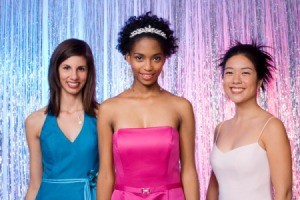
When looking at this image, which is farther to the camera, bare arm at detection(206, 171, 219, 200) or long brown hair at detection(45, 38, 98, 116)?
long brown hair at detection(45, 38, 98, 116)

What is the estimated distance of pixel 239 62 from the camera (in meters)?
2.45

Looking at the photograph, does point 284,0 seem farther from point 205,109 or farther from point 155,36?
point 155,36

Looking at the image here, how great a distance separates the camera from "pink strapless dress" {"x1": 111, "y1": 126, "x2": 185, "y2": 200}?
2422mm

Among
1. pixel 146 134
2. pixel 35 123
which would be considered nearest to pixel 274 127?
pixel 146 134

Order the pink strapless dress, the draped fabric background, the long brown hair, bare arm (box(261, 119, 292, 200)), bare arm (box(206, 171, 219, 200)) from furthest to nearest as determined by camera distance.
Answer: the draped fabric background → the long brown hair → bare arm (box(206, 171, 219, 200)) → the pink strapless dress → bare arm (box(261, 119, 292, 200))

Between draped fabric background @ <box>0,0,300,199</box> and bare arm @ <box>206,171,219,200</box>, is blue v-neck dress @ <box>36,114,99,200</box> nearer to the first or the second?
bare arm @ <box>206,171,219,200</box>

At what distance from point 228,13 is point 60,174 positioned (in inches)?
96.7

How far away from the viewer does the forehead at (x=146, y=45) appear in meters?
2.46

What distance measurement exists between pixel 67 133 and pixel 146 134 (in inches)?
17.3

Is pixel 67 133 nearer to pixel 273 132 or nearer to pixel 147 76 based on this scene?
pixel 147 76

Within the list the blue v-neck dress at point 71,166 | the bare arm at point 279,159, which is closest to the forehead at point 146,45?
the blue v-neck dress at point 71,166

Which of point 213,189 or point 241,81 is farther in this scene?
point 213,189

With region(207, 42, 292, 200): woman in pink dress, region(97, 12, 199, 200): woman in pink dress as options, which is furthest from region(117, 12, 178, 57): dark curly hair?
region(207, 42, 292, 200): woman in pink dress

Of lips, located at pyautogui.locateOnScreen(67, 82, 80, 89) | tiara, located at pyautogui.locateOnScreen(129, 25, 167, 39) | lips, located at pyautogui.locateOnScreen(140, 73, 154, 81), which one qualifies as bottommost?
lips, located at pyautogui.locateOnScreen(67, 82, 80, 89)
